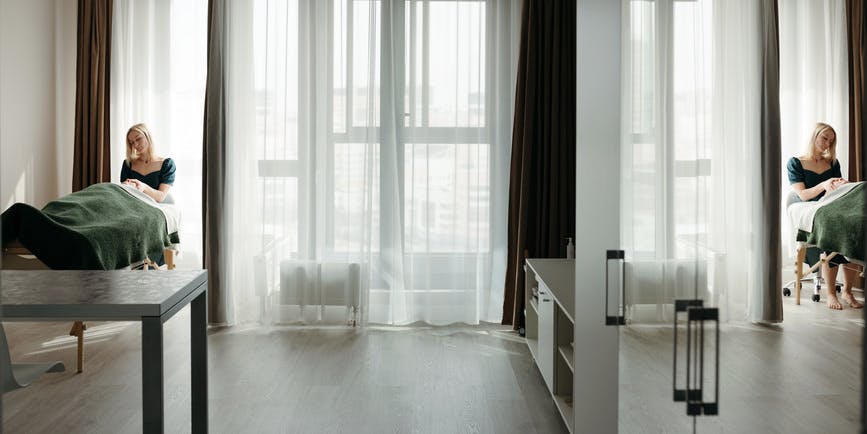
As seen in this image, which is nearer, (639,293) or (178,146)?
(639,293)

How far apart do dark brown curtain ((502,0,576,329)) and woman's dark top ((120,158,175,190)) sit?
7.68ft

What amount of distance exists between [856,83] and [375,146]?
416cm

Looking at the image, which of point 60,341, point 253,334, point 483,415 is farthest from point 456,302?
point 60,341

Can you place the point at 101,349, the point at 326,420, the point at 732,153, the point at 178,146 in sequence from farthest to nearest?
the point at 178,146
the point at 101,349
the point at 326,420
the point at 732,153

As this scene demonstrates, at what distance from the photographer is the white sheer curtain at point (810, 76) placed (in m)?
0.72

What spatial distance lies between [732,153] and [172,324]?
430 centimetres

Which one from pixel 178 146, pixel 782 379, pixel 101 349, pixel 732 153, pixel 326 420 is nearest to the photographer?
pixel 782 379

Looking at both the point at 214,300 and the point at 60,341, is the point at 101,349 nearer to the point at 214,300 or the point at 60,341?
the point at 60,341

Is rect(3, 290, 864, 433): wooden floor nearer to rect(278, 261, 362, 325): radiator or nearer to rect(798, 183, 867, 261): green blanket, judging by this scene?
rect(798, 183, 867, 261): green blanket

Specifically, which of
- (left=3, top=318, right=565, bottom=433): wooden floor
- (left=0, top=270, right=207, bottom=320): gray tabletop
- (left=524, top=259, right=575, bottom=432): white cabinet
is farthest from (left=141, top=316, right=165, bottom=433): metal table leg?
(left=524, top=259, right=575, bottom=432): white cabinet

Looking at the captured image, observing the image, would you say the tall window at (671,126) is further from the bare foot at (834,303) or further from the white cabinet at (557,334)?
the white cabinet at (557,334)

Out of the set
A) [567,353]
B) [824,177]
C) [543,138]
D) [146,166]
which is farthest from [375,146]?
[824,177]

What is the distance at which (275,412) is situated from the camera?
315 centimetres

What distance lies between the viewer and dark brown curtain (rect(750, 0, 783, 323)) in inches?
34.8
